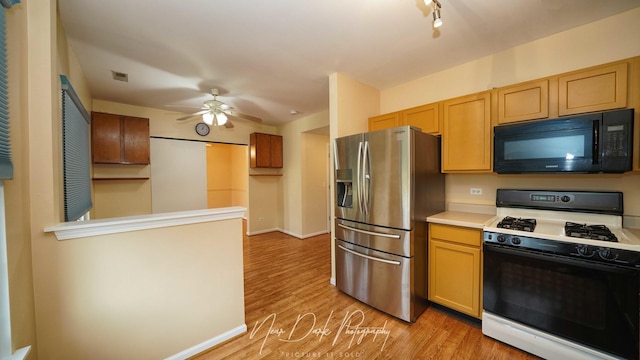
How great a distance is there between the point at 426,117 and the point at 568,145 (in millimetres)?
1152

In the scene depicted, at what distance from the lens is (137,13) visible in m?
1.70

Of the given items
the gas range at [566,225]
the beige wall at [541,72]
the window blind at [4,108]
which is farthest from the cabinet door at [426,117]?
the window blind at [4,108]

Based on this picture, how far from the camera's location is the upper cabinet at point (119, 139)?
3.21 metres

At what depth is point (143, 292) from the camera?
151 cm

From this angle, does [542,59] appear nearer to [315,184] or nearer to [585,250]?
[585,250]

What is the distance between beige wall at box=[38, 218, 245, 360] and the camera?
129cm

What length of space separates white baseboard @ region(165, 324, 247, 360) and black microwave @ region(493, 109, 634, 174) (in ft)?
8.89

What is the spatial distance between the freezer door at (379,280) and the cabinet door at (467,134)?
1.14 meters

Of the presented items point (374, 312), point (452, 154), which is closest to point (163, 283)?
point (374, 312)

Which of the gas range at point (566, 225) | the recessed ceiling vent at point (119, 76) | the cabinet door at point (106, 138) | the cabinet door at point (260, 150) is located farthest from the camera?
the cabinet door at point (260, 150)

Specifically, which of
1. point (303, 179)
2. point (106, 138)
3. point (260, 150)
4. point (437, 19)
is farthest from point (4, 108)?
point (303, 179)

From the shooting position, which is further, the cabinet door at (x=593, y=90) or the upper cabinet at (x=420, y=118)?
the upper cabinet at (x=420, y=118)

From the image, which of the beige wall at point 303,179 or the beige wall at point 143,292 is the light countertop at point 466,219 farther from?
the beige wall at point 303,179

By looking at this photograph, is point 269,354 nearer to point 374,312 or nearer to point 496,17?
point 374,312
